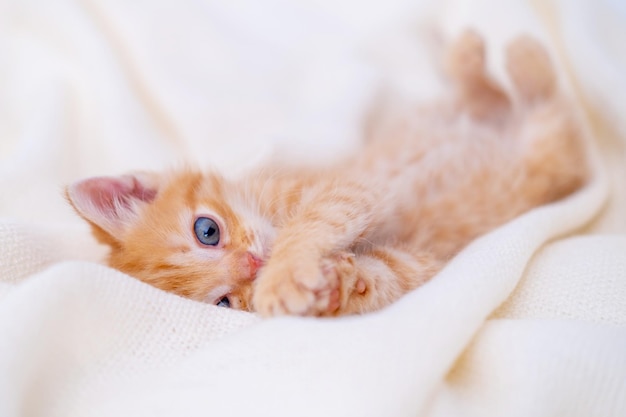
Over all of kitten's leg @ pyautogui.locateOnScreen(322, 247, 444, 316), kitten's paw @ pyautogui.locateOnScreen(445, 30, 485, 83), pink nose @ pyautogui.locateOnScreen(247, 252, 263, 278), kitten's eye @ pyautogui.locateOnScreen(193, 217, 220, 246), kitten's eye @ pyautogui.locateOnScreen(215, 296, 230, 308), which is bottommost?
kitten's leg @ pyautogui.locateOnScreen(322, 247, 444, 316)

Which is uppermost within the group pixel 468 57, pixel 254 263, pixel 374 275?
pixel 468 57

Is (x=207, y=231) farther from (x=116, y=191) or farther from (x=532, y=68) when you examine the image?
(x=532, y=68)

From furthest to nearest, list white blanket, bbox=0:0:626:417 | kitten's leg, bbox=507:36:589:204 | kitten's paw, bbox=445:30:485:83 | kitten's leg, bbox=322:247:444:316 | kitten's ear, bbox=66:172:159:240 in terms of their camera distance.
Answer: kitten's paw, bbox=445:30:485:83
kitten's leg, bbox=507:36:589:204
kitten's ear, bbox=66:172:159:240
kitten's leg, bbox=322:247:444:316
white blanket, bbox=0:0:626:417

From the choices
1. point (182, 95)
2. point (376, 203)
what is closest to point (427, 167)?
point (376, 203)

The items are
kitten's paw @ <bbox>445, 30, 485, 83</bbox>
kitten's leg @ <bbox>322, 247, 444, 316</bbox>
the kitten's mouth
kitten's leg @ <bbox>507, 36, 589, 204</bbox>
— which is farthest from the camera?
kitten's paw @ <bbox>445, 30, 485, 83</bbox>

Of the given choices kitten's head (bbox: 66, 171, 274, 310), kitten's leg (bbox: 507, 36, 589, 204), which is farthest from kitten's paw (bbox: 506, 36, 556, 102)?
kitten's head (bbox: 66, 171, 274, 310)

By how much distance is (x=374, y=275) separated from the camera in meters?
1.08

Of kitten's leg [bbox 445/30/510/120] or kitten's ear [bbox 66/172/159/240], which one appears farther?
kitten's leg [bbox 445/30/510/120]

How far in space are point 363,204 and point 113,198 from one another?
0.57 m

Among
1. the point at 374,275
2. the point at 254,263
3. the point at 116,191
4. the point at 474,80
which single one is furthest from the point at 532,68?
the point at 116,191

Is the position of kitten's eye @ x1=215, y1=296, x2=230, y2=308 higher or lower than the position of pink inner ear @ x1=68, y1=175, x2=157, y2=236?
lower

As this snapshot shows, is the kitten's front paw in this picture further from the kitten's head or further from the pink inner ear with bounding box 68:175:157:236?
the pink inner ear with bounding box 68:175:157:236

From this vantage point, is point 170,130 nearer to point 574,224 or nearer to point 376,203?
point 376,203

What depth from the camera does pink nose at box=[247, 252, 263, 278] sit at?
1109 mm
